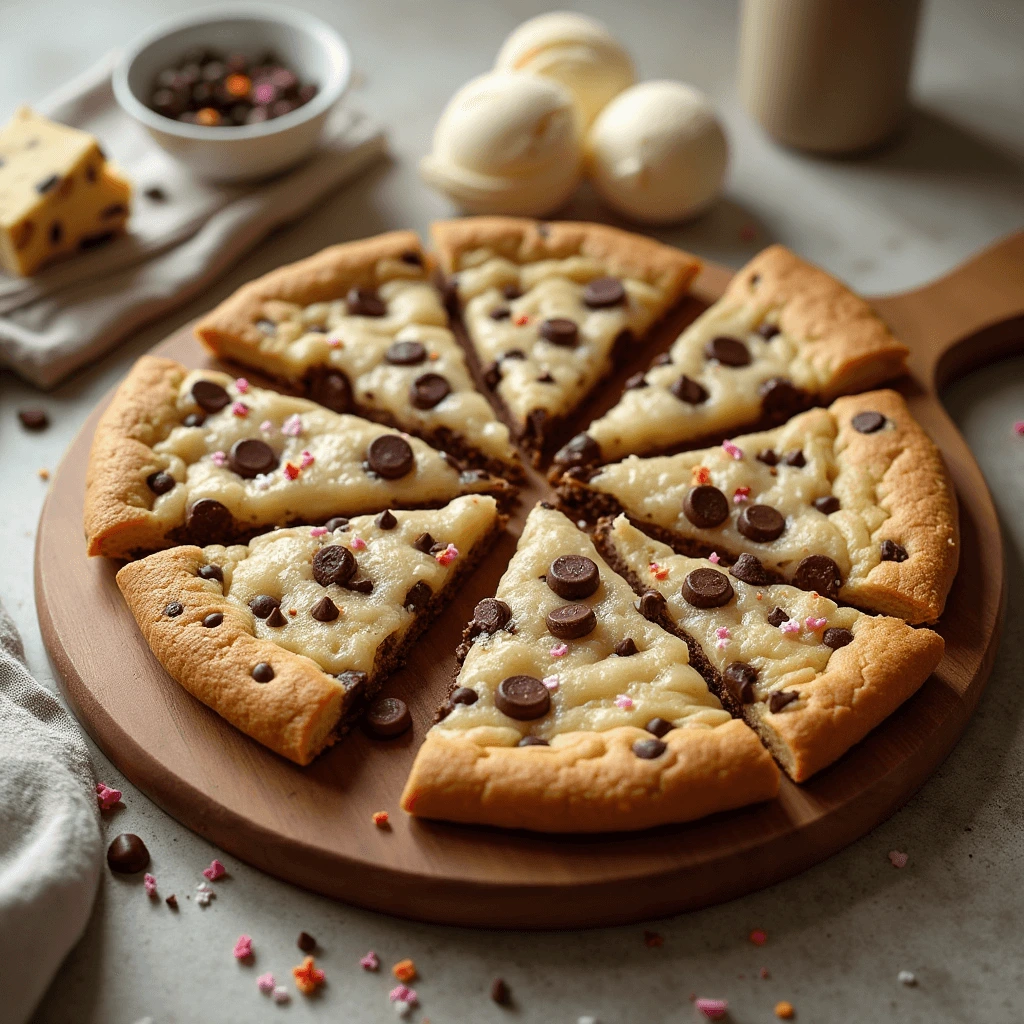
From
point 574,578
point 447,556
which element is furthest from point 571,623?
point 447,556

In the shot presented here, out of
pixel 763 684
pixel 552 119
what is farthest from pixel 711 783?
pixel 552 119

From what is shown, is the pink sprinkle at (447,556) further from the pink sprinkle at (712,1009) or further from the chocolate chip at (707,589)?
the pink sprinkle at (712,1009)

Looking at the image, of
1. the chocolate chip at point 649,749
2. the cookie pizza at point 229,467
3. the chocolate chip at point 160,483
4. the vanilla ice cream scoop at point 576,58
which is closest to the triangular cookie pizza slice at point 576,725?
the chocolate chip at point 649,749


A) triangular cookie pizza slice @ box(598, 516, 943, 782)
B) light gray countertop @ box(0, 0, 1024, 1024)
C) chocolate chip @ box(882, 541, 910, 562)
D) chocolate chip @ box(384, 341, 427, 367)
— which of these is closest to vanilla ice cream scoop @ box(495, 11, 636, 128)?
chocolate chip @ box(384, 341, 427, 367)

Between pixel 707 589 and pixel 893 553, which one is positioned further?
pixel 893 553

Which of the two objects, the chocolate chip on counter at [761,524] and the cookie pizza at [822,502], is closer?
the cookie pizza at [822,502]

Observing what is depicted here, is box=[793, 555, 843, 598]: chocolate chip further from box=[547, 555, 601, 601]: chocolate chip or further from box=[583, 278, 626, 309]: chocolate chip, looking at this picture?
box=[583, 278, 626, 309]: chocolate chip

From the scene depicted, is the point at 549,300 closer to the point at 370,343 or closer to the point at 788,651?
the point at 370,343
